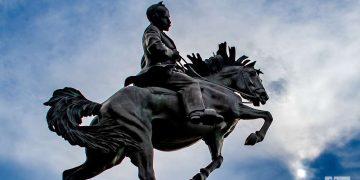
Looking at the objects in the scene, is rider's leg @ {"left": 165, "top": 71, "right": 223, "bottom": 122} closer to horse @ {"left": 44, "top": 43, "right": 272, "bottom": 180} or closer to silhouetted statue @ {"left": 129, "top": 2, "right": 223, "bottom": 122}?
silhouetted statue @ {"left": 129, "top": 2, "right": 223, "bottom": 122}

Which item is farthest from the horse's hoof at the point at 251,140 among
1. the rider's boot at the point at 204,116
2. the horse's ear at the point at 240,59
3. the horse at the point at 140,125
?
the horse's ear at the point at 240,59

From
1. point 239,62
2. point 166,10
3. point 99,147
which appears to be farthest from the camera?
point 239,62

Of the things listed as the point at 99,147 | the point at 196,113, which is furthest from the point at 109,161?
the point at 196,113

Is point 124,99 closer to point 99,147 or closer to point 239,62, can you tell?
point 99,147

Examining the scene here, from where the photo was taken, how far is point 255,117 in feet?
39.1

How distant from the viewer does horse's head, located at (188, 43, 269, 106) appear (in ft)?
41.1

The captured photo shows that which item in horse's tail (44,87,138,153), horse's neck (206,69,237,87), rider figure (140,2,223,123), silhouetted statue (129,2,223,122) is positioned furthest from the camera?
horse's neck (206,69,237,87)

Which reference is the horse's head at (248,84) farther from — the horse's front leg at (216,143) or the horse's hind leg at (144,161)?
the horse's hind leg at (144,161)

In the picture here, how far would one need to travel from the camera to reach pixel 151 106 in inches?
431

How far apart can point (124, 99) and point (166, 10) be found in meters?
2.09

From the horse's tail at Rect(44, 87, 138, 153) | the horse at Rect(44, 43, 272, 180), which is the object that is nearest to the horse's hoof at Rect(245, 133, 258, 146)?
the horse at Rect(44, 43, 272, 180)

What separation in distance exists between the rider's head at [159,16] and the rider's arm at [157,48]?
46 centimetres

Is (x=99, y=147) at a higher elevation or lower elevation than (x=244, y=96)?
lower

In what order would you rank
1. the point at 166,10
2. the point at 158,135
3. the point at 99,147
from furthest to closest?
the point at 166,10 < the point at 158,135 < the point at 99,147
